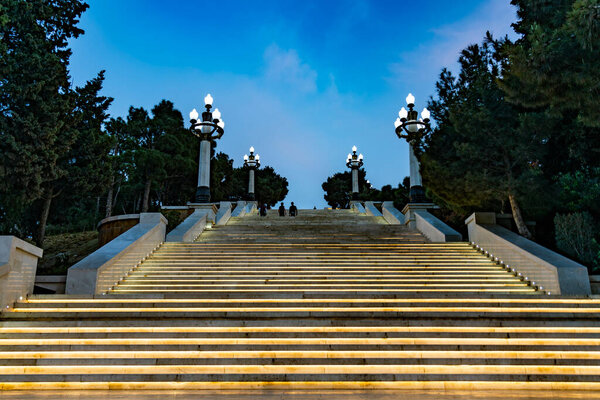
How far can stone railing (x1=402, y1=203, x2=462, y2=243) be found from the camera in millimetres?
11188

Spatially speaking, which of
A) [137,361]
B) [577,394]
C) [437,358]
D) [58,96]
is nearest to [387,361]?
[437,358]

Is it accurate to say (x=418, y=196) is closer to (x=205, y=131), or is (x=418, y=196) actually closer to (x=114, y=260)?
(x=205, y=131)

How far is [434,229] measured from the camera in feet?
38.9

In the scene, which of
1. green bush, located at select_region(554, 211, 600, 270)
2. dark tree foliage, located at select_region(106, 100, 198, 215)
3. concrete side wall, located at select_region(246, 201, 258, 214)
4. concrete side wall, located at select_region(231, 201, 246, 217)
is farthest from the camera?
dark tree foliage, located at select_region(106, 100, 198, 215)

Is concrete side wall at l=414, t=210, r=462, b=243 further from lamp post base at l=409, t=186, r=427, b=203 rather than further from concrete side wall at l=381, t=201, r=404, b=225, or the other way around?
concrete side wall at l=381, t=201, r=404, b=225

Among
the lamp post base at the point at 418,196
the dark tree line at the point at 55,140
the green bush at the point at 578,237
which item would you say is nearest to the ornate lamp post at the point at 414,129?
the lamp post base at the point at 418,196

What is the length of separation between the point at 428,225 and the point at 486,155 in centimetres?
265

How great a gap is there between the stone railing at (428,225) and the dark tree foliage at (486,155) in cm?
101

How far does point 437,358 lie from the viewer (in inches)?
201

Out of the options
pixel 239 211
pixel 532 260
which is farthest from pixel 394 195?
pixel 532 260

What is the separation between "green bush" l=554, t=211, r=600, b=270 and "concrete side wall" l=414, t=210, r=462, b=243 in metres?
2.59

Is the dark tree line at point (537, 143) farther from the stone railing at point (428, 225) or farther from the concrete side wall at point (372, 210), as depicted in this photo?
the concrete side wall at point (372, 210)

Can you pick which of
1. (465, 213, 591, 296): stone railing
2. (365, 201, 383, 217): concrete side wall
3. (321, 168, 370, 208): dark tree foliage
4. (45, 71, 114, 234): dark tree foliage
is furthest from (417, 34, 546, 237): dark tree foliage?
(321, 168, 370, 208): dark tree foliage

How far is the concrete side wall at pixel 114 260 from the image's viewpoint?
693cm
